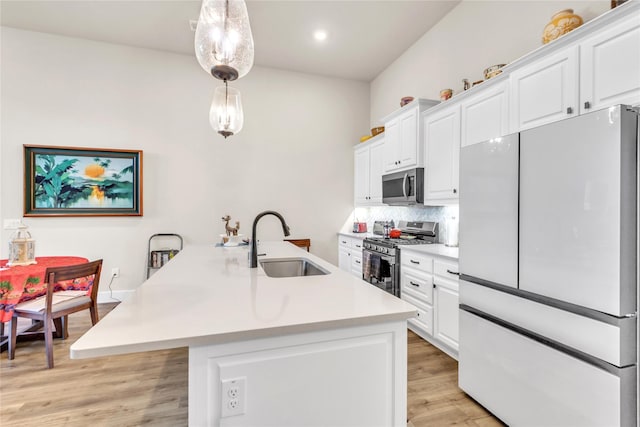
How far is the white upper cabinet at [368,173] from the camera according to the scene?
4184 mm

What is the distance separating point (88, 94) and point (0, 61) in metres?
0.92

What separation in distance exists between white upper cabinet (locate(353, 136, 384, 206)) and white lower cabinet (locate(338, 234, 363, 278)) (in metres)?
0.61

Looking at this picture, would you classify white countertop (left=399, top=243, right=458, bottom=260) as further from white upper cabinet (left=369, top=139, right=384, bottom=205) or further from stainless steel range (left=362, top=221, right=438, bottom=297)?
white upper cabinet (left=369, top=139, right=384, bottom=205)

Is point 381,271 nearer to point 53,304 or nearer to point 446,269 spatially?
point 446,269

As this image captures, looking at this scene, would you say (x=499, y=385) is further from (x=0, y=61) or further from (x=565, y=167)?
(x=0, y=61)

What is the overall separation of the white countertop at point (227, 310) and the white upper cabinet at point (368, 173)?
2726 millimetres

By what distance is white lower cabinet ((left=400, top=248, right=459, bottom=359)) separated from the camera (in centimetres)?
242

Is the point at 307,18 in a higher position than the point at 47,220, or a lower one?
→ higher

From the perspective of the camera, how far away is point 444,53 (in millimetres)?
3381

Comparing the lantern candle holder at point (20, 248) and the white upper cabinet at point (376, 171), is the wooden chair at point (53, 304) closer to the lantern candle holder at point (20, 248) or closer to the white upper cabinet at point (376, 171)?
the lantern candle holder at point (20, 248)

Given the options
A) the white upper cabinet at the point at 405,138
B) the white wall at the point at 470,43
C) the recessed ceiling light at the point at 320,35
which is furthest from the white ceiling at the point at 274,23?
the white upper cabinet at the point at 405,138

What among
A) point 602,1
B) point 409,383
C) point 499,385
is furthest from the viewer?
point 409,383

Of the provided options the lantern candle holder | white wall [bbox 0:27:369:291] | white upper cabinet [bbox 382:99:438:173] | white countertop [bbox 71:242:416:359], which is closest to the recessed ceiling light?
white wall [bbox 0:27:369:291]

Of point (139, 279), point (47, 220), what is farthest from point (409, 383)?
point (47, 220)
